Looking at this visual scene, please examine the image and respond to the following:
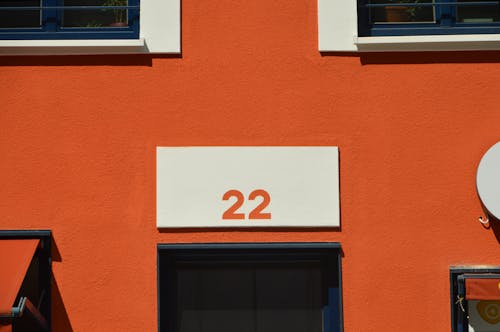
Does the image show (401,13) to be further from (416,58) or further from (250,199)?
(250,199)

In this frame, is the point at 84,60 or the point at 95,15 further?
the point at 95,15

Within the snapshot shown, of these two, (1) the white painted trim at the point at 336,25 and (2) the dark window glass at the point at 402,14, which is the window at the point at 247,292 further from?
(2) the dark window glass at the point at 402,14

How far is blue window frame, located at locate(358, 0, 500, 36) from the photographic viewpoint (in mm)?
8844

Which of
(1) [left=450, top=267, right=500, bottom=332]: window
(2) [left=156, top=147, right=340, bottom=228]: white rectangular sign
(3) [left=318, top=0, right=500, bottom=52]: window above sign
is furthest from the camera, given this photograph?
(3) [left=318, top=0, right=500, bottom=52]: window above sign

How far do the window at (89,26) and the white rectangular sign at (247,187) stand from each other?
95cm

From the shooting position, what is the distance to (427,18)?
899 centimetres

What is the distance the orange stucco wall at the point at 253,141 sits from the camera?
27.9 feet

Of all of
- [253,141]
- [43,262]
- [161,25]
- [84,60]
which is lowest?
[43,262]

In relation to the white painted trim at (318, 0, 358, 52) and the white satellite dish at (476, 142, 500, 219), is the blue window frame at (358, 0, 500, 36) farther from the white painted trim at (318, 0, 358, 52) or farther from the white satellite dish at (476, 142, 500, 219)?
the white satellite dish at (476, 142, 500, 219)

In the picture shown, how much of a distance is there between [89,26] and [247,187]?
2000 mm

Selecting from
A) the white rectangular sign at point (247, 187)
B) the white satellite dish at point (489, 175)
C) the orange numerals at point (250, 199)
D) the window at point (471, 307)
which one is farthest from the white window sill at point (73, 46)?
the window at point (471, 307)

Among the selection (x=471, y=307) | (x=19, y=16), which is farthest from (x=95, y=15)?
(x=471, y=307)

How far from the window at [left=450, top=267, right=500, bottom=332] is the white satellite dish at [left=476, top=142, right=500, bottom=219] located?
1.85ft

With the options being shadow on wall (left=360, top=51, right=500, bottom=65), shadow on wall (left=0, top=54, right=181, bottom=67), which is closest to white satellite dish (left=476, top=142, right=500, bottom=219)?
shadow on wall (left=360, top=51, right=500, bottom=65)
